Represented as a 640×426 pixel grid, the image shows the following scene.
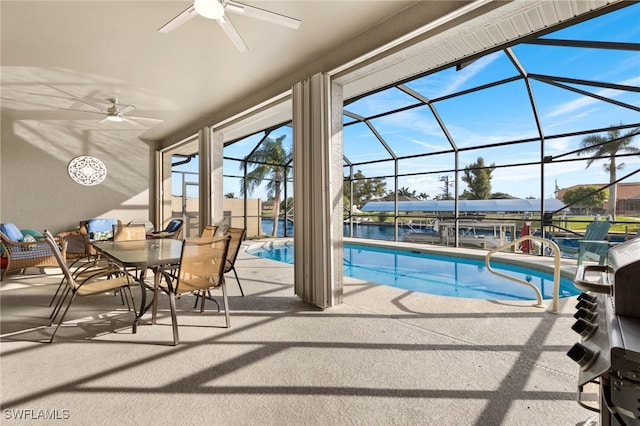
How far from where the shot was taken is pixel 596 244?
4.56m

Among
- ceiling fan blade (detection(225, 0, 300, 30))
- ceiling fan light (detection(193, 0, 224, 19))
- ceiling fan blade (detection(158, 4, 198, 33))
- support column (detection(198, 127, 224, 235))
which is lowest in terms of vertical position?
support column (detection(198, 127, 224, 235))

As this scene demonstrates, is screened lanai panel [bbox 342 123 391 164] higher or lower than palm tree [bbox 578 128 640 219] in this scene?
higher

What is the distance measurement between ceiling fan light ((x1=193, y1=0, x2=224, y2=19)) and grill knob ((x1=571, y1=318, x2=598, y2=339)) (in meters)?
2.66

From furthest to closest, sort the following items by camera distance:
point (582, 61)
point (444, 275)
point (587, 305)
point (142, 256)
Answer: point (582, 61) < point (444, 275) < point (142, 256) < point (587, 305)

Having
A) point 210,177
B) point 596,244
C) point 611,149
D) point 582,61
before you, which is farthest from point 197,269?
point 582,61

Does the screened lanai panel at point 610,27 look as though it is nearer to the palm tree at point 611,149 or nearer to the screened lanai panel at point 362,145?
the palm tree at point 611,149

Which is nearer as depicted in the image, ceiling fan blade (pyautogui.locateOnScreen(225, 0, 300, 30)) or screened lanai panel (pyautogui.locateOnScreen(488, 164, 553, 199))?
ceiling fan blade (pyautogui.locateOnScreen(225, 0, 300, 30))

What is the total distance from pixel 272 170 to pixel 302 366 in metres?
11.0

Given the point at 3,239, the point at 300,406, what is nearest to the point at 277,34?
the point at 300,406

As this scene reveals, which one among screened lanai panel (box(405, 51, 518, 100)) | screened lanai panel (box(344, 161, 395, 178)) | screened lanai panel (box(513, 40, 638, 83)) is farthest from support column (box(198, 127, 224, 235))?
screened lanai panel (box(513, 40, 638, 83))

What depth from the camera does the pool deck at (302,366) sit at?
1582mm

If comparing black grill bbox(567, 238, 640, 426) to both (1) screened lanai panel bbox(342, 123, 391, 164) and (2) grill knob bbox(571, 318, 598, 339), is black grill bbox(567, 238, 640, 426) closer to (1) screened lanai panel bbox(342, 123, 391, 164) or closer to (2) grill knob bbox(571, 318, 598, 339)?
(2) grill knob bbox(571, 318, 598, 339)

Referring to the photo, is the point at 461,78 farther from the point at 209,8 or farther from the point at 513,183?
the point at 513,183

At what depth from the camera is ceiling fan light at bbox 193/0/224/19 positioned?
2092 mm
